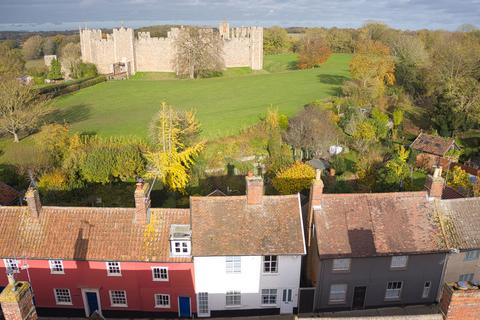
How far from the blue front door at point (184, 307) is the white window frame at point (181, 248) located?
2.87 meters

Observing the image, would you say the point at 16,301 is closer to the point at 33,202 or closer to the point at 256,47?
the point at 33,202

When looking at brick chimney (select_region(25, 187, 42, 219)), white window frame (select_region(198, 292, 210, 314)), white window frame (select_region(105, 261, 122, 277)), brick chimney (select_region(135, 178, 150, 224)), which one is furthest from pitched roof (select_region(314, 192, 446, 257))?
brick chimney (select_region(25, 187, 42, 219))

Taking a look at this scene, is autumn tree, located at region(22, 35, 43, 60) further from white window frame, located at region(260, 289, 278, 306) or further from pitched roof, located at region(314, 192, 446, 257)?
pitched roof, located at region(314, 192, 446, 257)

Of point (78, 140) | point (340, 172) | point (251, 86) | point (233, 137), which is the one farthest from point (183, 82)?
point (340, 172)

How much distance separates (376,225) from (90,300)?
16532mm

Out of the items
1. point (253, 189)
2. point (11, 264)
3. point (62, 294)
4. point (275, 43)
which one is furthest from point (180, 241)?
point (275, 43)

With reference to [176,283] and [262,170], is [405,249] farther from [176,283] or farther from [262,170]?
[262,170]

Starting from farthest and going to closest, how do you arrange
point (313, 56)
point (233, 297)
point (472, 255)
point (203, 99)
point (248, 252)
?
point (313, 56), point (203, 99), point (472, 255), point (233, 297), point (248, 252)

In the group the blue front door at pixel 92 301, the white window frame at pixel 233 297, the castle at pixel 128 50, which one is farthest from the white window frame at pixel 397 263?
the castle at pixel 128 50

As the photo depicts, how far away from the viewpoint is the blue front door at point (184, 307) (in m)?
22.1

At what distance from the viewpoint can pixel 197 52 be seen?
77.4 meters

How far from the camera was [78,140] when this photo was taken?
126 ft

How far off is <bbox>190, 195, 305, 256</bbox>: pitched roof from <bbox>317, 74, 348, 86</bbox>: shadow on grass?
58.4m

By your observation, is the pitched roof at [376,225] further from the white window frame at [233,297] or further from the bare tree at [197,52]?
the bare tree at [197,52]
